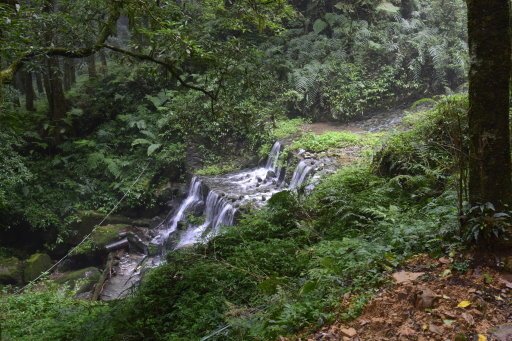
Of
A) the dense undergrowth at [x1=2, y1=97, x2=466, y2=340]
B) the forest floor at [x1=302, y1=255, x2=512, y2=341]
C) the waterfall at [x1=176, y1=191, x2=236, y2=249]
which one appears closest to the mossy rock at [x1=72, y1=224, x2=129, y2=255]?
the waterfall at [x1=176, y1=191, x2=236, y2=249]

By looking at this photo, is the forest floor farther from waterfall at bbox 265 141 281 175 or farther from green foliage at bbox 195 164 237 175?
green foliage at bbox 195 164 237 175

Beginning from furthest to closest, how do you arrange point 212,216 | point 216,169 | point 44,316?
point 216,169, point 212,216, point 44,316

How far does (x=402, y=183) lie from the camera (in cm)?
584

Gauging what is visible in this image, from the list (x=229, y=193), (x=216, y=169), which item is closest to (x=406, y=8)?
(x=216, y=169)

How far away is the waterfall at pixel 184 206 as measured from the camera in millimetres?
12773

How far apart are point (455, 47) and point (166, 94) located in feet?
36.9

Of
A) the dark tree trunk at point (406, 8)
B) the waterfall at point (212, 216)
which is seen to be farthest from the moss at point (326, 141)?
the dark tree trunk at point (406, 8)

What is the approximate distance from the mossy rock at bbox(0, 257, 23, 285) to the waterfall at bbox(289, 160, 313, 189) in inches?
311

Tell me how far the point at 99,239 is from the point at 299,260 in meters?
9.36

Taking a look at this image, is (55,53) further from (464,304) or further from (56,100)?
(56,100)

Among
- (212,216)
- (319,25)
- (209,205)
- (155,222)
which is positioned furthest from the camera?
(319,25)

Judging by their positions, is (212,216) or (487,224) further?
(212,216)

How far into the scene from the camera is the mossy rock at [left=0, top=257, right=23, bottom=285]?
434 inches

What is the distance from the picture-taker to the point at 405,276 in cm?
341
